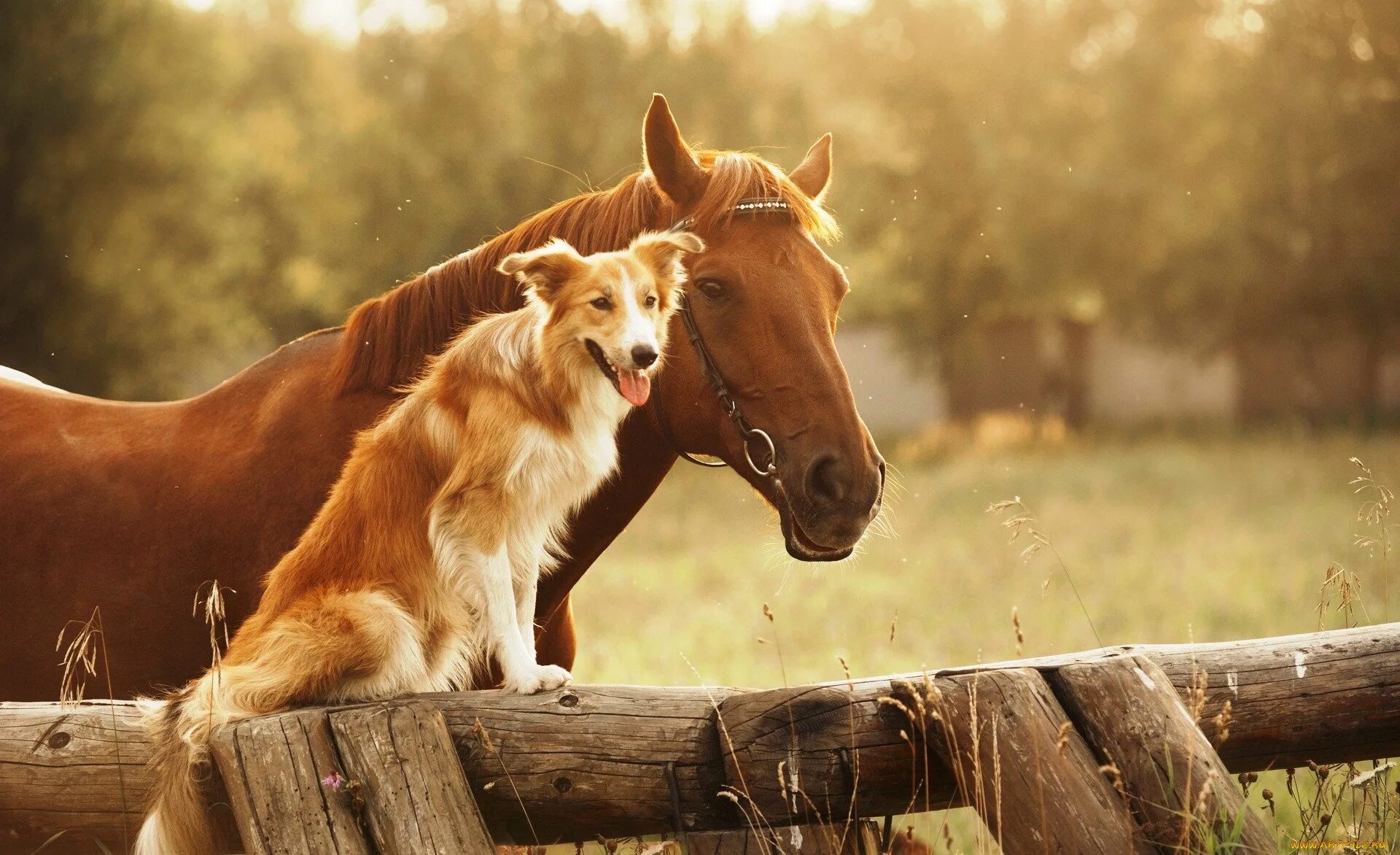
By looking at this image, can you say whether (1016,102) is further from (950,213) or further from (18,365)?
(18,365)

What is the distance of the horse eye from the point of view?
3.93m

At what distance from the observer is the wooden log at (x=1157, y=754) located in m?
3.01

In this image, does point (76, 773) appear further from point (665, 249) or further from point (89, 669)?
point (665, 249)

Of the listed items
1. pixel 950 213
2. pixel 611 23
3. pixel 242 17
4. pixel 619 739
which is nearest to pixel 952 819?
pixel 619 739

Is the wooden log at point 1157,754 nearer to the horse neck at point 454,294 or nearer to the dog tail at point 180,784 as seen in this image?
the horse neck at point 454,294

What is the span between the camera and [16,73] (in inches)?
636

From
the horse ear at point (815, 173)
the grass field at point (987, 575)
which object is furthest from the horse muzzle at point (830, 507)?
the horse ear at point (815, 173)

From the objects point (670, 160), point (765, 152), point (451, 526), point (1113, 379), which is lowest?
point (1113, 379)

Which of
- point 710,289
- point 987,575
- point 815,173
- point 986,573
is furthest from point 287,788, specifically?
point 986,573

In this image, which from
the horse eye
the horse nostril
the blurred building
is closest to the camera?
the horse nostril

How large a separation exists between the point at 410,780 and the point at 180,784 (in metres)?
0.62

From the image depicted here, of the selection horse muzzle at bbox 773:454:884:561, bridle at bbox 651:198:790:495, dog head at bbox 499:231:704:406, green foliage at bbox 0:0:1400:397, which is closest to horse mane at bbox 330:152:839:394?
bridle at bbox 651:198:790:495

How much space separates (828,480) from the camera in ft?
12.0

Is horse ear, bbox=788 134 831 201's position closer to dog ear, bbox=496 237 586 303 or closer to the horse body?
dog ear, bbox=496 237 586 303
